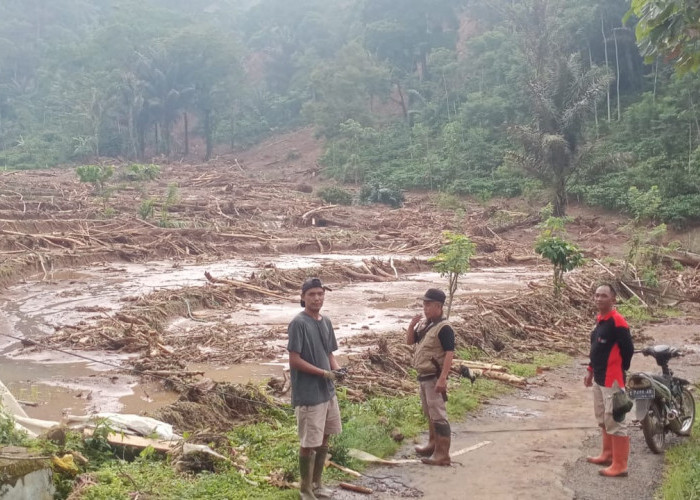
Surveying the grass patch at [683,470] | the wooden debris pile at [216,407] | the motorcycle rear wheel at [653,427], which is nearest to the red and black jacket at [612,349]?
the motorcycle rear wheel at [653,427]

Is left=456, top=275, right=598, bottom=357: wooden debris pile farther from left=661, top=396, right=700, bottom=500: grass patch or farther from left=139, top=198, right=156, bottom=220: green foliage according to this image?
left=139, top=198, right=156, bottom=220: green foliage

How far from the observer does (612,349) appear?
5.95m

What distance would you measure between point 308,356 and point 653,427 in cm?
369

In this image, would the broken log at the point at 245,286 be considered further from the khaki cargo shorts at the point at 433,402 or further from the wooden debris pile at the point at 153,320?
the khaki cargo shorts at the point at 433,402

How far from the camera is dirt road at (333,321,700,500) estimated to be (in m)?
5.69

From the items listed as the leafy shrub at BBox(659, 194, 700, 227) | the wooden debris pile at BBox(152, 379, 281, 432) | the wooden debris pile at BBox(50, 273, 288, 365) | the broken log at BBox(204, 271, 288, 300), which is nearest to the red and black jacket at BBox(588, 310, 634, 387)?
the wooden debris pile at BBox(152, 379, 281, 432)

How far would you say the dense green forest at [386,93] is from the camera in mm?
31688

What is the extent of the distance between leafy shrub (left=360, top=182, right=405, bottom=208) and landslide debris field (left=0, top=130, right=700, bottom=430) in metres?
0.62

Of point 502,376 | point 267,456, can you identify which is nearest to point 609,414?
point 267,456

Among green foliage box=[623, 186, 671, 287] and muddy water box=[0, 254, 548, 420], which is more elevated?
green foliage box=[623, 186, 671, 287]

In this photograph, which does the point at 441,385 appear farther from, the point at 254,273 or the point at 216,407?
the point at 254,273

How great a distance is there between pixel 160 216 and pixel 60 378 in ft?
63.4

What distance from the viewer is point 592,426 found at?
7.68m

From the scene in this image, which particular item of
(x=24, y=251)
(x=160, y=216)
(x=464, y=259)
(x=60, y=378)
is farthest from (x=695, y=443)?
(x=160, y=216)
